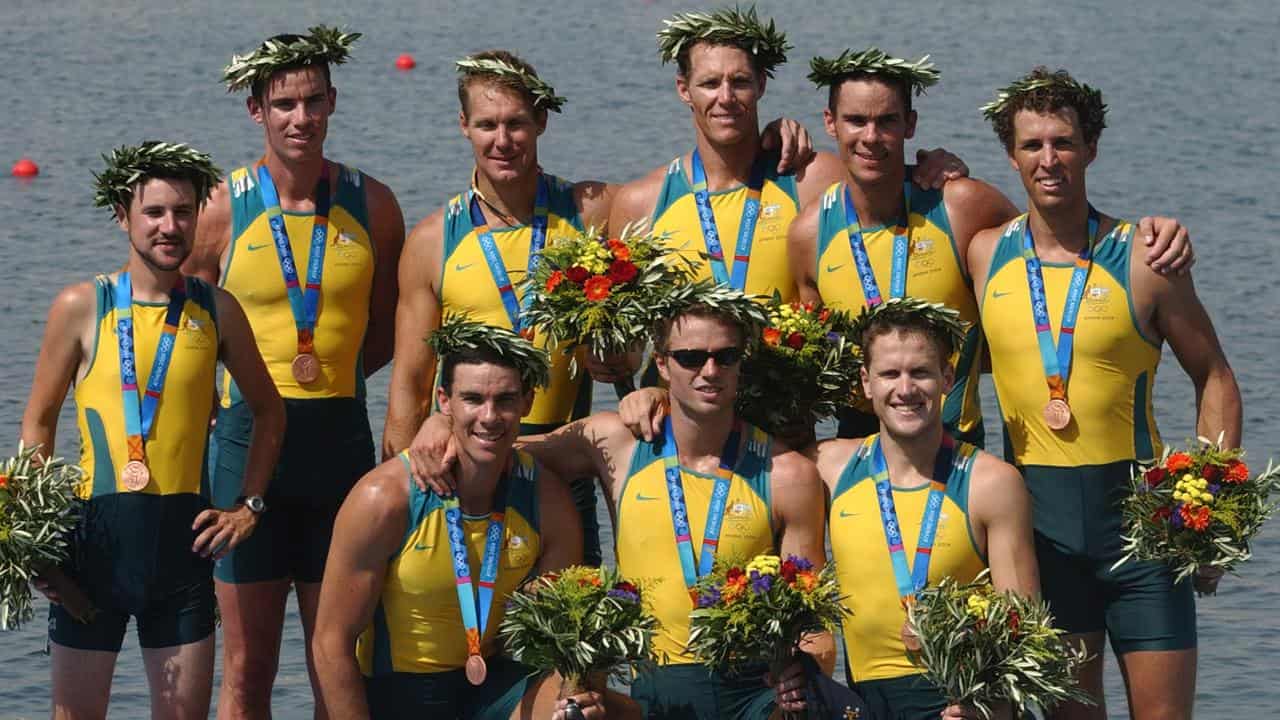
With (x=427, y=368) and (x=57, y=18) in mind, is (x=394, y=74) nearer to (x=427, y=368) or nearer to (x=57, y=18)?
(x=57, y=18)

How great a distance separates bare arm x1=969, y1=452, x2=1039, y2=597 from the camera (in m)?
8.37

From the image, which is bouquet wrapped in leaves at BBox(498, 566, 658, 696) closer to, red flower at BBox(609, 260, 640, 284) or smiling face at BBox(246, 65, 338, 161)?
red flower at BBox(609, 260, 640, 284)

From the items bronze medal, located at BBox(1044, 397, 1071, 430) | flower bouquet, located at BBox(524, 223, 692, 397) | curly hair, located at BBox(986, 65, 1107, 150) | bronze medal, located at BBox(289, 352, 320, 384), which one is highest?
curly hair, located at BBox(986, 65, 1107, 150)

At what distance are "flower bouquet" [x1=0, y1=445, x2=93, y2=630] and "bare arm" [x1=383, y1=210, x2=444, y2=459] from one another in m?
1.54

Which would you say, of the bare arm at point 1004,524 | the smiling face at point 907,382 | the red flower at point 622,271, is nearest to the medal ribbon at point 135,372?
the red flower at point 622,271

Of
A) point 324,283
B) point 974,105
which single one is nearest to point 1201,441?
point 324,283

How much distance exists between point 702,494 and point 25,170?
21384 mm

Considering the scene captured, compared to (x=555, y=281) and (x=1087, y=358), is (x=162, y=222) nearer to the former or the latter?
(x=555, y=281)

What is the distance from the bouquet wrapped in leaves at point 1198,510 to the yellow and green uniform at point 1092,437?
A: 24 centimetres

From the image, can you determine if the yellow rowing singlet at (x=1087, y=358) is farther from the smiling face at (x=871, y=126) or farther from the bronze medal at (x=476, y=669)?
the bronze medal at (x=476, y=669)

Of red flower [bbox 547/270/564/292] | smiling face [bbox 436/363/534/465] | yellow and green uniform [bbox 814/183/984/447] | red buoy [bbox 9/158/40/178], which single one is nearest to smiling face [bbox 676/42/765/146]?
yellow and green uniform [bbox 814/183/984/447]

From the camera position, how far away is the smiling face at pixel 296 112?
9742mm

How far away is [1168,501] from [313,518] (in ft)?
13.2

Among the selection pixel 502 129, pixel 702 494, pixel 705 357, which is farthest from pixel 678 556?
pixel 502 129
